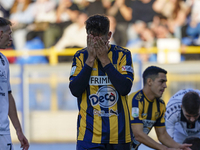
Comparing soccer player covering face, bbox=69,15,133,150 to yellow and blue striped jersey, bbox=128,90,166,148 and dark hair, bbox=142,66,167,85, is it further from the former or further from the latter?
dark hair, bbox=142,66,167,85

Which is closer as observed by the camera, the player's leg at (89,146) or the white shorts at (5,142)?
the player's leg at (89,146)

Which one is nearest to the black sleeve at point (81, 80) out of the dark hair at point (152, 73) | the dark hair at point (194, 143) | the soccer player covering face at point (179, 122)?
the dark hair at point (152, 73)

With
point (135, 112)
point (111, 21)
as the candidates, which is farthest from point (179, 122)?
point (111, 21)

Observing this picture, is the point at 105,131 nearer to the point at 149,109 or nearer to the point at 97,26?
the point at 97,26

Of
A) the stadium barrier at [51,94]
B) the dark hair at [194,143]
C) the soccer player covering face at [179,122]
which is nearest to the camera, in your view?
the dark hair at [194,143]

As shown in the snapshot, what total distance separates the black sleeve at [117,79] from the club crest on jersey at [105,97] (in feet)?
0.23

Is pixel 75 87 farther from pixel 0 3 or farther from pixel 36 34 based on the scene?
pixel 0 3

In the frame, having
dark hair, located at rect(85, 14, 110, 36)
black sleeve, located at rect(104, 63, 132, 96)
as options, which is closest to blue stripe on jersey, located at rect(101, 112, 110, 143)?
black sleeve, located at rect(104, 63, 132, 96)

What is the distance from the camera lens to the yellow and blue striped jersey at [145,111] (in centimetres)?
323

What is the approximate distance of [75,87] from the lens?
2.11 m

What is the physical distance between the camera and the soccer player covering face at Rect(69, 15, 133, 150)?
2096mm

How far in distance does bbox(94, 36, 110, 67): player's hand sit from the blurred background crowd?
667cm

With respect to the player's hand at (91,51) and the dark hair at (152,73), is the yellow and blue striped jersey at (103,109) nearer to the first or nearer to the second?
the player's hand at (91,51)

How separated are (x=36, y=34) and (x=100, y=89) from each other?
24.7 feet
